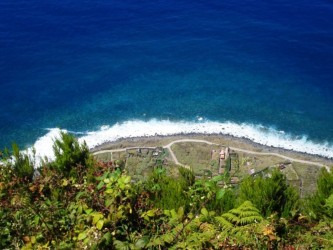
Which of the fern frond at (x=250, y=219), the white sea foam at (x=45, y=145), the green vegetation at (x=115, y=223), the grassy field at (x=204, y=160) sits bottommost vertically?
the grassy field at (x=204, y=160)

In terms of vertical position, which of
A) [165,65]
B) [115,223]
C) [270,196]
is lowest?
[270,196]

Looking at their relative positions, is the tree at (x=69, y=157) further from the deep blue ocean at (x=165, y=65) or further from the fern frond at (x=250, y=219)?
the deep blue ocean at (x=165, y=65)

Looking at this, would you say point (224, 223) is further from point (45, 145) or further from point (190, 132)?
point (45, 145)

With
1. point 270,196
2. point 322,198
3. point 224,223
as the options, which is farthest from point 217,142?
point 224,223

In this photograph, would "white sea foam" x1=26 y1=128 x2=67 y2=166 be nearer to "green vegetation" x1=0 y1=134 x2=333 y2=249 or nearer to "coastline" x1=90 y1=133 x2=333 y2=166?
"coastline" x1=90 y1=133 x2=333 y2=166

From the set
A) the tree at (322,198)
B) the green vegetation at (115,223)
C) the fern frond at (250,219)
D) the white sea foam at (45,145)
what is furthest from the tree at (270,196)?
the white sea foam at (45,145)

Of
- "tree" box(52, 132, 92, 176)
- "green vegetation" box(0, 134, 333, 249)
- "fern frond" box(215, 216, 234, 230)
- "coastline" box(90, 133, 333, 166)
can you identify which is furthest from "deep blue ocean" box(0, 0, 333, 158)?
"fern frond" box(215, 216, 234, 230)
